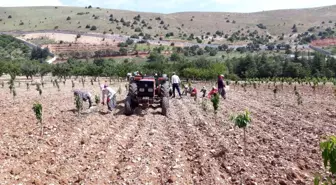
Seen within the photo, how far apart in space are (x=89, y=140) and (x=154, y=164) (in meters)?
2.68

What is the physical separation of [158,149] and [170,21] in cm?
12634

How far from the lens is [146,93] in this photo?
14367mm

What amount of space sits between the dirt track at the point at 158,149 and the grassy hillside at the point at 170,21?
338 feet

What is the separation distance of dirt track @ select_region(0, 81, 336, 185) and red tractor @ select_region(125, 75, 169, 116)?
0.51 m

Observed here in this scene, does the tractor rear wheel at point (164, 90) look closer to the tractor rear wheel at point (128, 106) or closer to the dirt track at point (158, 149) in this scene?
the dirt track at point (158, 149)

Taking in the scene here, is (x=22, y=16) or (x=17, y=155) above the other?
(x=22, y=16)

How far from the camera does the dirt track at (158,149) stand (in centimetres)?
720

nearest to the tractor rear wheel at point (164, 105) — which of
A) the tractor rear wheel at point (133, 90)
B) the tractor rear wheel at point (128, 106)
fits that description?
the tractor rear wheel at point (133, 90)

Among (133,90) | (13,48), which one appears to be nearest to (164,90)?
(133,90)

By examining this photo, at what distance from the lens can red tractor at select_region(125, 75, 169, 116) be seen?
546 inches

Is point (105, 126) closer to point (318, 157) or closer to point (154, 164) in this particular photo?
point (154, 164)

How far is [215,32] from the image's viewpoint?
405 ft

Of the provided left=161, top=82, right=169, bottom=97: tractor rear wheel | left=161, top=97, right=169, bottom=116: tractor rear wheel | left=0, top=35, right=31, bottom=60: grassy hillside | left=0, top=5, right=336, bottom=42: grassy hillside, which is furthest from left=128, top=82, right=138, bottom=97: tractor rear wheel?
left=0, top=5, right=336, bottom=42: grassy hillside

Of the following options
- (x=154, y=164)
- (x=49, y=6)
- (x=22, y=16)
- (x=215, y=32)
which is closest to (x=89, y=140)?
(x=154, y=164)
